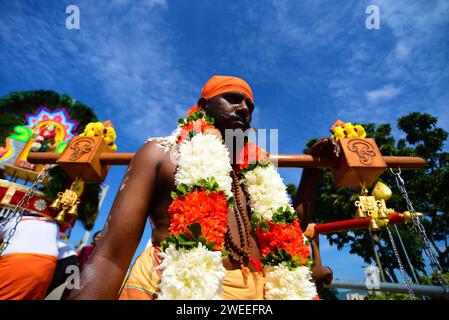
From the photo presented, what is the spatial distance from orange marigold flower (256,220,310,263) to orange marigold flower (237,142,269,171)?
2.04 feet

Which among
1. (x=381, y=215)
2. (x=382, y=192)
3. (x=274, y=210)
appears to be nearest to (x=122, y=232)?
(x=274, y=210)

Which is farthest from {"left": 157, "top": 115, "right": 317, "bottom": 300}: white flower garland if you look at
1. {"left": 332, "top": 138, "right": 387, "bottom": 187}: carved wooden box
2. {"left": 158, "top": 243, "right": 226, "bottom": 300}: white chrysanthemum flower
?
{"left": 332, "top": 138, "right": 387, "bottom": 187}: carved wooden box

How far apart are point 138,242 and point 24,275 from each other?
2.96m

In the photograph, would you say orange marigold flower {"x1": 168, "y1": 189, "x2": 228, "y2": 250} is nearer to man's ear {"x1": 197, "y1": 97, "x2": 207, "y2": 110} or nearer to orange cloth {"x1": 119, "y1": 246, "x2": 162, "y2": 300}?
orange cloth {"x1": 119, "y1": 246, "x2": 162, "y2": 300}

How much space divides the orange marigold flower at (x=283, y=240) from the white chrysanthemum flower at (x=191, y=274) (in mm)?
541

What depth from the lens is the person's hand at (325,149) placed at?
7.68ft

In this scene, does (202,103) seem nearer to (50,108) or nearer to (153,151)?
(153,151)

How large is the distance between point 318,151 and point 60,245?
4595mm

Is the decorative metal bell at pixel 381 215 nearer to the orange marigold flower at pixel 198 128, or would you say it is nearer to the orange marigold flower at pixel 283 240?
the orange marigold flower at pixel 283 240

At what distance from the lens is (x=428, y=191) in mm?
16078

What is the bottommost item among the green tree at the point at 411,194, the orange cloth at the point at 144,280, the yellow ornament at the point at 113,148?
the orange cloth at the point at 144,280

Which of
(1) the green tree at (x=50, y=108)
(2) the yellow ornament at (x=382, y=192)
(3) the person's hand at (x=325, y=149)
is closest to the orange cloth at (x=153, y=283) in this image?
(3) the person's hand at (x=325, y=149)

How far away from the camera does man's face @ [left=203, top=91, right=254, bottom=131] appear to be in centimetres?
221

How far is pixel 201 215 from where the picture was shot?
5.05 feet
